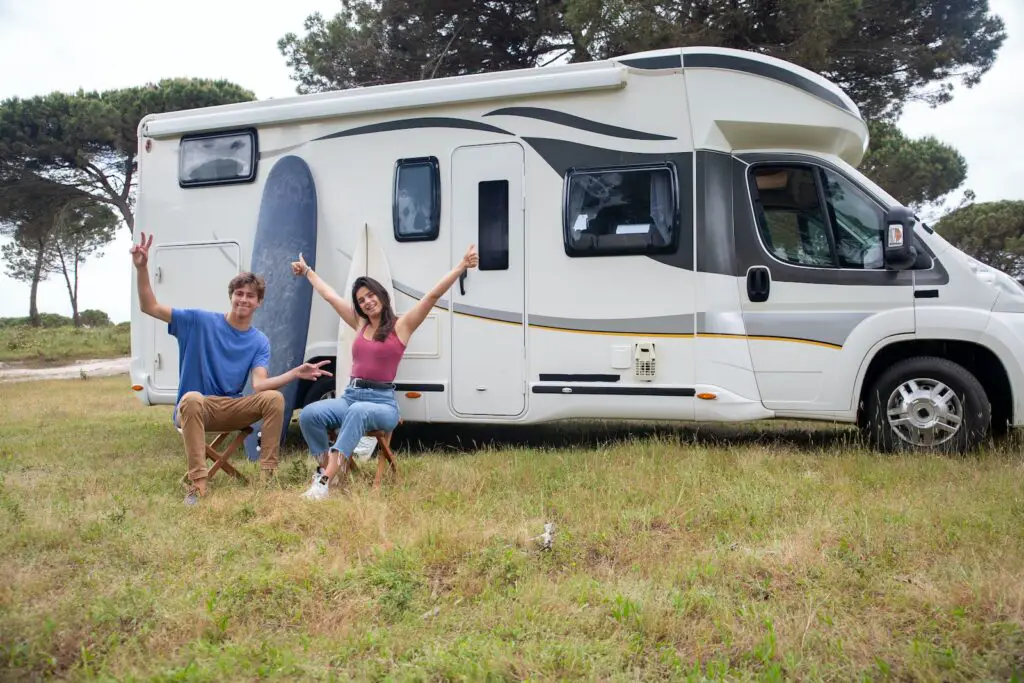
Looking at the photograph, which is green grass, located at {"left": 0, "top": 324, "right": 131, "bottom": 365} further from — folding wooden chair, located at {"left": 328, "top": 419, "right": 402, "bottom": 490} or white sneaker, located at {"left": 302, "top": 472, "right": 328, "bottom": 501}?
white sneaker, located at {"left": 302, "top": 472, "right": 328, "bottom": 501}

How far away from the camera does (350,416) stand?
534 cm

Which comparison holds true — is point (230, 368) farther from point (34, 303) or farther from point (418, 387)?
point (34, 303)

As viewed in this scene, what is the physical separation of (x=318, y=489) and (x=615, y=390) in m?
2.23

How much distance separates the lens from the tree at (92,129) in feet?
72.3

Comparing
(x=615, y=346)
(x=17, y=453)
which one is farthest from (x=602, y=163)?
(x=17, y=453)

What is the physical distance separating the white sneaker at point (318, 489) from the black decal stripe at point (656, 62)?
361 centimetres

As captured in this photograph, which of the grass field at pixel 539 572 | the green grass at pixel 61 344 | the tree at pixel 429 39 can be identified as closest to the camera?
the grass field at pixel 539 572

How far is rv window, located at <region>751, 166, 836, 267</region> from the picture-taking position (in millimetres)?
6121

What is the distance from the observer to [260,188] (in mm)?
7207

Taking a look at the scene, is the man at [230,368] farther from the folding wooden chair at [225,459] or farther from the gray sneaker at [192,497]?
the gray sneaker at [192,497]

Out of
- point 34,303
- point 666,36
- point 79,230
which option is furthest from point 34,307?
point 666,36

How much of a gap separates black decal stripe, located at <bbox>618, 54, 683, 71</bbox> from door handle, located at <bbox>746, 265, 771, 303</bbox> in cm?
156

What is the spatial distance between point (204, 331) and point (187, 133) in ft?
8.40

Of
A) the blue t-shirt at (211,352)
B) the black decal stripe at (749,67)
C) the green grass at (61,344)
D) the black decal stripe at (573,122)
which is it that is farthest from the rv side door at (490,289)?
the green grass at (61,344)
